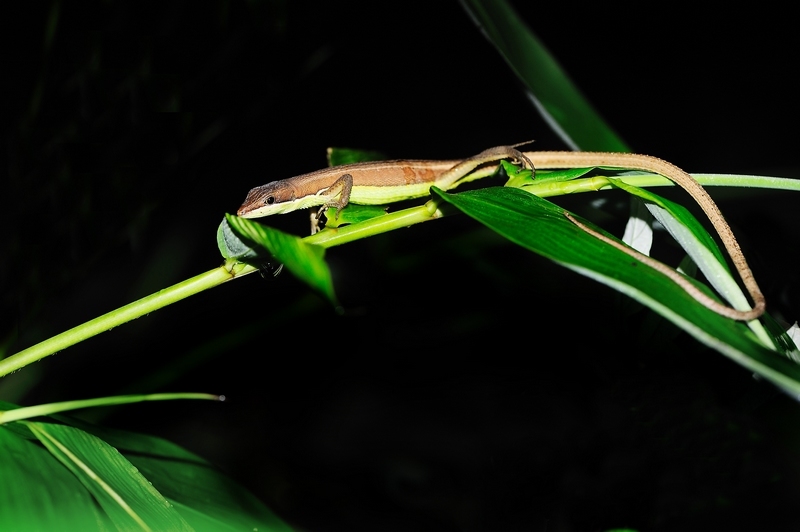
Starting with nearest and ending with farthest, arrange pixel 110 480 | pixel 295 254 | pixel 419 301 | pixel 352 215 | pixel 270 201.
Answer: pixel 295 254 → pixel 110 480 → pixel 352 215 → pixel 270 201 → pixel 419 301

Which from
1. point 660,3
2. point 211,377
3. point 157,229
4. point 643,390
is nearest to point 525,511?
point 643,390

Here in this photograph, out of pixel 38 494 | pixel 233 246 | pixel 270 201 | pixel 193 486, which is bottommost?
pixel 193 486

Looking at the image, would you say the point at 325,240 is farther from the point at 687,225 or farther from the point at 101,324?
the point at 687,225

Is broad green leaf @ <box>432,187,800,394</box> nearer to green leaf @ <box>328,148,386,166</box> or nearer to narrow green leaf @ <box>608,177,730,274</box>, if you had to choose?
narrow green leaf @ <box>608,177,730,274</box>

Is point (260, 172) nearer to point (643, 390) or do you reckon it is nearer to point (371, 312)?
point (371, 312)

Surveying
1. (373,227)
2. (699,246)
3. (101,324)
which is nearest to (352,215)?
(373,227)

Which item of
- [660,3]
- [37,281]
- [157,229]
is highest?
[157,229]

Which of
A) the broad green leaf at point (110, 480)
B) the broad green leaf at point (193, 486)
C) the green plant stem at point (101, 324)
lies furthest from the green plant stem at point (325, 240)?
the broad green leaf at point (193, 486)
